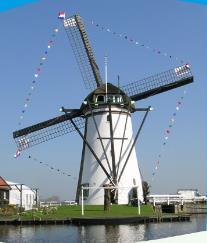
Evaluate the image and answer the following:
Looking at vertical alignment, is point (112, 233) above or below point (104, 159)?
below

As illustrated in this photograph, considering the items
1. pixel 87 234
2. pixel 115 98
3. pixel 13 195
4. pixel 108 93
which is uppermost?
pixel 108 93

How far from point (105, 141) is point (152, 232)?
14.9m

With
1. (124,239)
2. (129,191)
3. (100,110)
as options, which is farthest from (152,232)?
(100,110)

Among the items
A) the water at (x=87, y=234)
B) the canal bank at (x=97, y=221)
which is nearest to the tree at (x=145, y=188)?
the canal bank at (x=97, y=221)

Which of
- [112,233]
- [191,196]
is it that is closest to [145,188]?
[191,196]

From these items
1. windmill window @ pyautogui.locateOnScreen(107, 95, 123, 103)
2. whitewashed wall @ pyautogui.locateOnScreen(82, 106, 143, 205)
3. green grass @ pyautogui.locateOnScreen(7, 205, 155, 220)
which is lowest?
green grass @ pyautogui.locateOnScreen(7, 205, 155, 220)

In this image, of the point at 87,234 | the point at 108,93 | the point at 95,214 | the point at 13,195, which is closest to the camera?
the point at 87,234

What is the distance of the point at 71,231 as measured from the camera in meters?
20.1

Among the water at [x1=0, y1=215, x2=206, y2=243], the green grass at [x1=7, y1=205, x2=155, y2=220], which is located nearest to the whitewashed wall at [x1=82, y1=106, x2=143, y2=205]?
the green grass at [x1=7, y1=205, x2=155, y2=220]

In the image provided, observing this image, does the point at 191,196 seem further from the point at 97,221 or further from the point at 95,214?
the point at 97,221

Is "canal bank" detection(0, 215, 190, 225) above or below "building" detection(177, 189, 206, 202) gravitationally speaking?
below

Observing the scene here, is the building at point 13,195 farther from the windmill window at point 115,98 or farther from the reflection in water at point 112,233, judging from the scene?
the reflection in water at point 112,233

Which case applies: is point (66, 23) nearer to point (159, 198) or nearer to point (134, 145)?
point (134, 145)

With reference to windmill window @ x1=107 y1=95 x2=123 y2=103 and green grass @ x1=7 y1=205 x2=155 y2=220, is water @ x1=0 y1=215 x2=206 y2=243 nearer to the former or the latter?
green grass @ x1=7 y1=205 x2=155 y2=220
